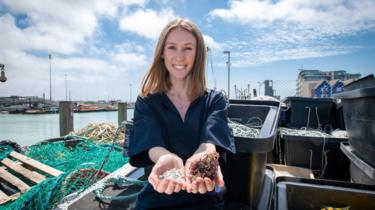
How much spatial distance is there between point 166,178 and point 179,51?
855mm

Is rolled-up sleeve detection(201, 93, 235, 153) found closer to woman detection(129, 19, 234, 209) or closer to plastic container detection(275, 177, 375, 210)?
woman detection(129, 19, 234, 209)

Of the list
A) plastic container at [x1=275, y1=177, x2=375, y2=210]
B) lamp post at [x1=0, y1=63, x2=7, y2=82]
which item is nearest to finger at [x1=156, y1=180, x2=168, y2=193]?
plastic container at [x1=275, y1=177, x2=375, y2=210]

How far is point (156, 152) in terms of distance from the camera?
144 cm

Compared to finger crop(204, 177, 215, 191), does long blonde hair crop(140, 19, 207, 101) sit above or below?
above

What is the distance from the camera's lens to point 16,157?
13.9ft

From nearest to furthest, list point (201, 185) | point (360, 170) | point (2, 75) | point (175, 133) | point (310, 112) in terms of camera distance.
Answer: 1. point (201, 185)
2. point (175, 133)
3. point (360, 170)
4. point (310, 112)
5. point (2, 75)

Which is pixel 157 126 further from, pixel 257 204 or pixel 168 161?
pixel 257 204

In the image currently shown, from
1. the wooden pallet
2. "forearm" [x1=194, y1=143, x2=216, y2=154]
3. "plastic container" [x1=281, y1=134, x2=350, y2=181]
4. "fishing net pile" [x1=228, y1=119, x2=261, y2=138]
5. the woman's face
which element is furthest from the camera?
"plastic container" [x1=281, y1=134, x2=350, y2=181]

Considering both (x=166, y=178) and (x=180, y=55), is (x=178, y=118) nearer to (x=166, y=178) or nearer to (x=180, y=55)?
(x=180, y=55)

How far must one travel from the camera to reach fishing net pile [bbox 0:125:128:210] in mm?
2662

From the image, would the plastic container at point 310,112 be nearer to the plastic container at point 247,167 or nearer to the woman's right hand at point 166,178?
the plastic container at point 247,167

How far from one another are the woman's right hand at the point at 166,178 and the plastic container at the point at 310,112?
456 cm

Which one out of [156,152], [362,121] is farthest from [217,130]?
[362,121]

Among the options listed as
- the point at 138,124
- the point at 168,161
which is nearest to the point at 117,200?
the point at 138,124
